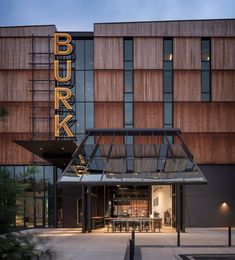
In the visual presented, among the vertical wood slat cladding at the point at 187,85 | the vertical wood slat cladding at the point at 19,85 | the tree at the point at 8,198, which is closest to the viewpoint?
the tree at the point at 8,198

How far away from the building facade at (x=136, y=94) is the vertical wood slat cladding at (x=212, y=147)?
0.08 metres

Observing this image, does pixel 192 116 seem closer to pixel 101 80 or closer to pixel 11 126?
pixel 101 80

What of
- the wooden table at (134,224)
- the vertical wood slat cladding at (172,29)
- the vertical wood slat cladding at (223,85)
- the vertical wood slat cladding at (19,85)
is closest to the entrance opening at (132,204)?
the wooden table at (134,224)

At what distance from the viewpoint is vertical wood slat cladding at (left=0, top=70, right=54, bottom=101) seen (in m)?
38.3

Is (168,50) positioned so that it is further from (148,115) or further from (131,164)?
(131,164)

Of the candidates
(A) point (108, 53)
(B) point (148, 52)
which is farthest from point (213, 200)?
(A) point (108, 53)

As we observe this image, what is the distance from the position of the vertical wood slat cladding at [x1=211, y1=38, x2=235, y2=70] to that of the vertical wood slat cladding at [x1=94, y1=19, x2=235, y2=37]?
0.54 m

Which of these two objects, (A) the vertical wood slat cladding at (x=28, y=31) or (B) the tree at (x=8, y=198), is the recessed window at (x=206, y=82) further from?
(B) the tree at (x=8, y=198)

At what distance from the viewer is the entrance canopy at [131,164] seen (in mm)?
25172

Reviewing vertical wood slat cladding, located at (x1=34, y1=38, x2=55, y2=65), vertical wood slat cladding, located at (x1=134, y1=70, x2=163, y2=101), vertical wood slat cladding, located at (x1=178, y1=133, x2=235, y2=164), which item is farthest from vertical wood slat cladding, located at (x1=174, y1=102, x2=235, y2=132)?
vertical wood slat cladding, located at (x1=34, y1=38, x2=55, y2=65)

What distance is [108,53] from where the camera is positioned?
39188 millimetres

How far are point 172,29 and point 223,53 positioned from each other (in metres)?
4.43

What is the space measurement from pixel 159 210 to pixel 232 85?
1174 cm

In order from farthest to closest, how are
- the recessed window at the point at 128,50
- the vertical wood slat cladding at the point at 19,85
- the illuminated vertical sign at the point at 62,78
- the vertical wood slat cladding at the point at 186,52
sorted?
the recessed window at the point at 128,50 → the vertical wood slat cladding at the point at 186,52 → the vertical wood slat cladding at the point at 19,85 → the illuminated vertical sign at the point at 62,78
